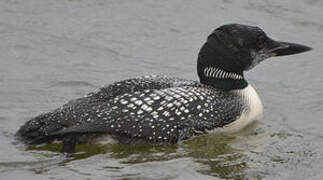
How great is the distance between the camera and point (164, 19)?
10211 mm

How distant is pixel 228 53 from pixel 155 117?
3.31ft

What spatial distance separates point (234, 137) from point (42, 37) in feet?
10.3

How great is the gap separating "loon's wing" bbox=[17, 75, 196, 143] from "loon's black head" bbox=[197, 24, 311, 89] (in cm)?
31

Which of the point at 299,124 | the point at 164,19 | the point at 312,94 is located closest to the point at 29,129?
the point at 299,124

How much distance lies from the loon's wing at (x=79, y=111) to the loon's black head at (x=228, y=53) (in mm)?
307

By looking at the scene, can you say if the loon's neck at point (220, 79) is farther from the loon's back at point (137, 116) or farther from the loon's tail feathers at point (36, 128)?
the loon's tail feathers at point (36, 128)

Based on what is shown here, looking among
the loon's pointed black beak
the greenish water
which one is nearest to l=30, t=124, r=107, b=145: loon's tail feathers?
Result: the greenish water

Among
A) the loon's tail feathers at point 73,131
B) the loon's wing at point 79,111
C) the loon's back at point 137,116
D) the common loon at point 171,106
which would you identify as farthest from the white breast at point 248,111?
the loon's tail feathers at point 73,131

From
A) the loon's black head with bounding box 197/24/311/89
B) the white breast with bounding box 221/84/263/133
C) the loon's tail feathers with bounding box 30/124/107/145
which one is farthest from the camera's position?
the loon's black head with bounding box 197/24/311/89

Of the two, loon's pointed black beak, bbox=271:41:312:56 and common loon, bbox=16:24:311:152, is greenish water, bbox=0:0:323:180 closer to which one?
common loon, bbox=16:24:311:152

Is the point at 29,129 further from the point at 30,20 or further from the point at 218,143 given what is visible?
the point at 30,20

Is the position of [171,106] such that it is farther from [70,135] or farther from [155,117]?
[70,135]

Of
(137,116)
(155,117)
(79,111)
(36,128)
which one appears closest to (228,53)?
(155,117)

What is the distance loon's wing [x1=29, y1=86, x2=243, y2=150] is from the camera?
6.60 m
